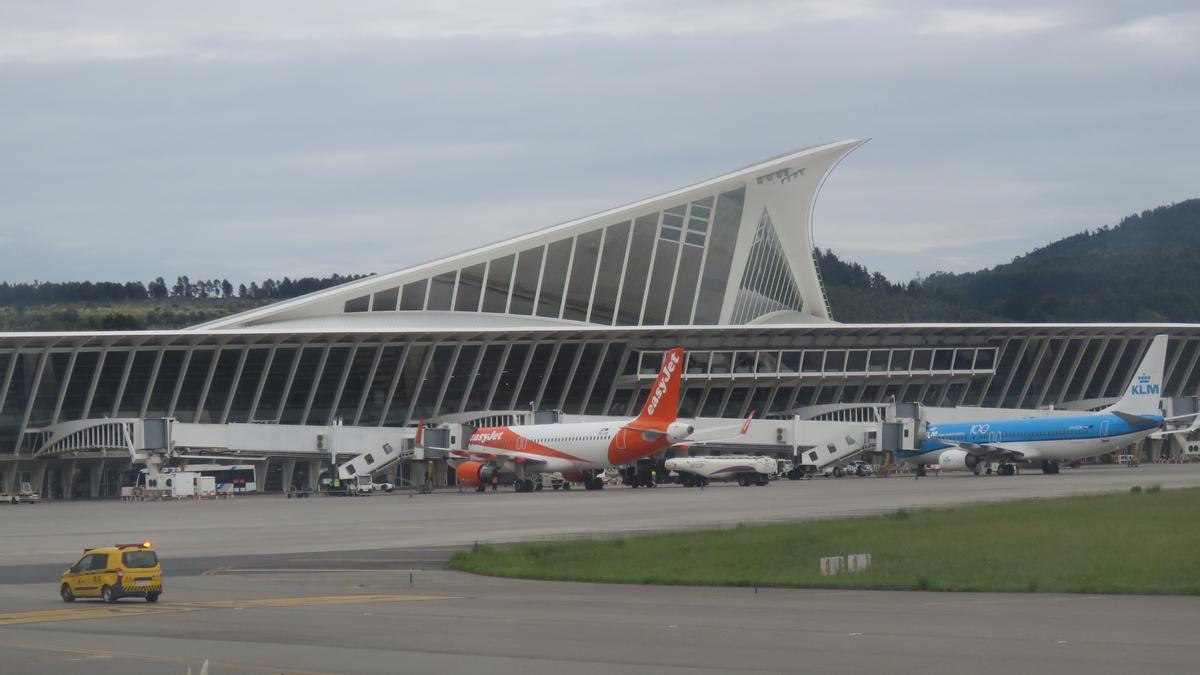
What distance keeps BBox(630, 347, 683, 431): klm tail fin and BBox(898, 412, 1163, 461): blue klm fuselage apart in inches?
879

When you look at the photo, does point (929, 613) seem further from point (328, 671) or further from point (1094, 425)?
point (1094, 425)

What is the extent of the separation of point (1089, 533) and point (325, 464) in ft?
234

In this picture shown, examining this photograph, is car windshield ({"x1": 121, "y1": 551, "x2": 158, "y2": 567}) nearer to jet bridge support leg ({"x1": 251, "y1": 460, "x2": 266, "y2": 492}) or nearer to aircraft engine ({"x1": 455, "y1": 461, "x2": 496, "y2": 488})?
aircraft engine ({"x1": 455, "y1": 461, "x2": 496, "y2": 488})

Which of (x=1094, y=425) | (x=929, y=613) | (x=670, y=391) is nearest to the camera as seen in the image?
(x=929, y=613)

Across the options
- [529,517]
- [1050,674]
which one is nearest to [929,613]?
[1050,674]

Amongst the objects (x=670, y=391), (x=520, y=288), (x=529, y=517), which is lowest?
(x=529, y=517)

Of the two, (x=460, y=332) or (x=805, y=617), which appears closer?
(x=805, y=617)

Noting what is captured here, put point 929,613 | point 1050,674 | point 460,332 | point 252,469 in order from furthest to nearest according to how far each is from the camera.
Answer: point 460,332 → point 252,469 → point 929,613 → point 1050,674

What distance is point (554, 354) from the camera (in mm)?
105688

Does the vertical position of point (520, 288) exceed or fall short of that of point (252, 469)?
it exceeds it

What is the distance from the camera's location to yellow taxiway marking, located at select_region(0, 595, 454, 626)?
2492cm

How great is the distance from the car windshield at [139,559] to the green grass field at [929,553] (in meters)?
7.79

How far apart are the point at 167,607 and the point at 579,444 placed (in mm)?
50597

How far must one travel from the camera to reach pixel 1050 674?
16.3 meters
